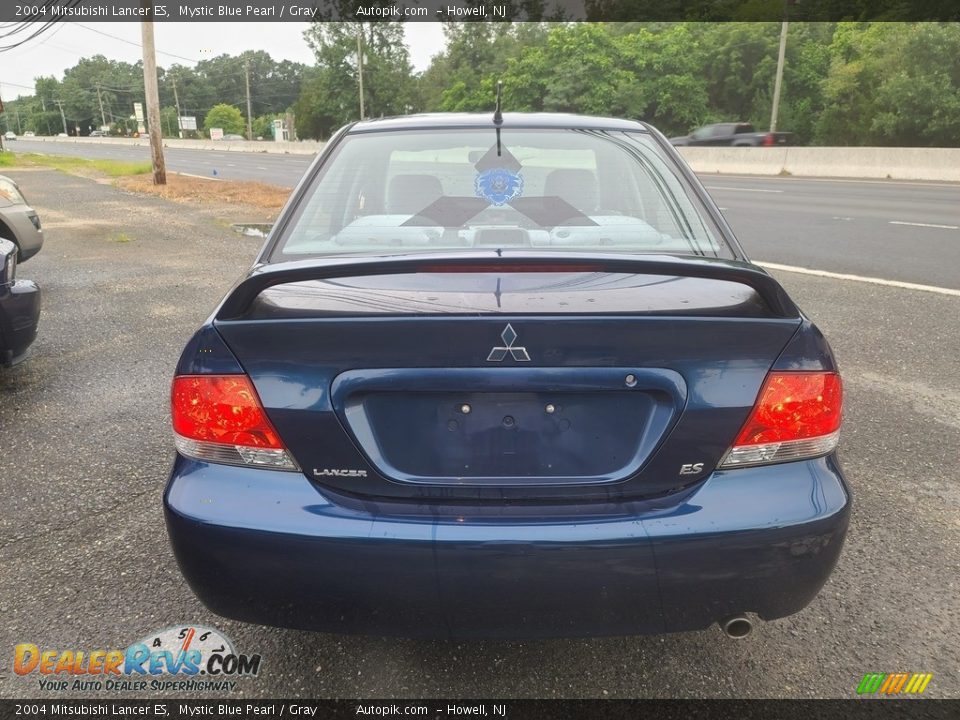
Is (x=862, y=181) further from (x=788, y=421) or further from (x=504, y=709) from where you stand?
(x=504, y=709)

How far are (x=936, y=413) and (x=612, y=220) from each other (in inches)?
109

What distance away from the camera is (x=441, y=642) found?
7.58ft

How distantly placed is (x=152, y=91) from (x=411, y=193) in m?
21.0

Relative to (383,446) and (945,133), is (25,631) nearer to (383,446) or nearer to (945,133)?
(383,446)

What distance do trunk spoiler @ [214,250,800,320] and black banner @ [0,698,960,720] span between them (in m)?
1.10

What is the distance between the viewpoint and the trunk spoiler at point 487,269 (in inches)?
72.1

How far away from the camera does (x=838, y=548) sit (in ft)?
6.05

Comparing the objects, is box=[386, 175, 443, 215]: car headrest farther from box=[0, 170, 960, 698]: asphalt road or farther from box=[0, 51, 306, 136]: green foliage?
box=[0, 51, 306, 136]: green foliage

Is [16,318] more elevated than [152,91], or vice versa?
[152,91]

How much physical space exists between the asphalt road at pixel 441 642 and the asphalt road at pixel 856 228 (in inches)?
119

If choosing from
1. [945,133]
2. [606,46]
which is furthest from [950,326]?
[606,46]

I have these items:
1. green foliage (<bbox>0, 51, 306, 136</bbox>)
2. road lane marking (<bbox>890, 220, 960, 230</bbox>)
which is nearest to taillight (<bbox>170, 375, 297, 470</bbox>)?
road lane marking (<bbox>890, 220, 960, 230</bbox>)

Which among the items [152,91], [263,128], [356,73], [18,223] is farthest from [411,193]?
[263,128]

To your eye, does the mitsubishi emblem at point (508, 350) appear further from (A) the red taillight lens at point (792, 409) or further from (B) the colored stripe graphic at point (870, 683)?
(B) the colored stripe graphic at point (870, 683)
